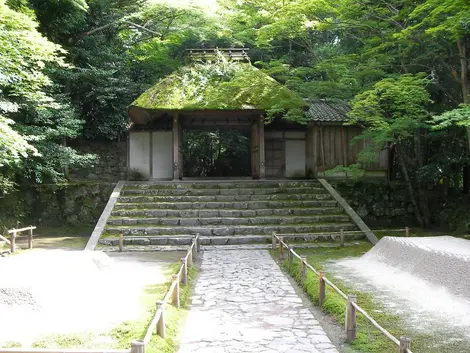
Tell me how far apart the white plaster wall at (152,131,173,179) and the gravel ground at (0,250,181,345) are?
412 inches

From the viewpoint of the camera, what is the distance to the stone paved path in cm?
480

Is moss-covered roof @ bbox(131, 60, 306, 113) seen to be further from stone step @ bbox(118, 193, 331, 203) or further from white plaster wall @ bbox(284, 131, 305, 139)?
stone step @ bbox(118, 193, 331, 203)

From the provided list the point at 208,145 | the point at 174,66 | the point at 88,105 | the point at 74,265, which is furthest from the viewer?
the point at 208,145

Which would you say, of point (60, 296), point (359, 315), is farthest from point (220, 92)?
point (359, 315)

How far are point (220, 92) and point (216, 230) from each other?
5908 millimetres

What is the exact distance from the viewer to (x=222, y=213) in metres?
13.1

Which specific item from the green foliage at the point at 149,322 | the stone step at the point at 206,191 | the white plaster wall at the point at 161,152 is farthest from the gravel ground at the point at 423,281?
the white plaster wall at the point at 161,152

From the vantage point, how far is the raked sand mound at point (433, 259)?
20.4ft

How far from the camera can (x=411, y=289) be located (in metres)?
→ 6.72

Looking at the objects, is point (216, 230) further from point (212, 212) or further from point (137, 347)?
point (137, 347)

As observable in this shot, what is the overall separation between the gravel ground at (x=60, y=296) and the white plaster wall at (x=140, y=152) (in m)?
10.5

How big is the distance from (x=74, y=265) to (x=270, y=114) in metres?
9.69

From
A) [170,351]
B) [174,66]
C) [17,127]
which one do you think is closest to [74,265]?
[170,351]

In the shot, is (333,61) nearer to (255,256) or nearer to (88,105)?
(255,256)
